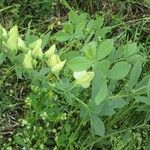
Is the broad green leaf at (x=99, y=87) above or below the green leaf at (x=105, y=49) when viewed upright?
below

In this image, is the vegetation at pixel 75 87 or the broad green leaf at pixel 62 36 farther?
the broad green leaf at pixel 62 36

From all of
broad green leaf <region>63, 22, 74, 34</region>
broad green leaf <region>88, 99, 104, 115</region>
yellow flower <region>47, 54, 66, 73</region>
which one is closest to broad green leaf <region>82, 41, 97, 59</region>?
yellow flower <region>47, 54, 66, 73</region>

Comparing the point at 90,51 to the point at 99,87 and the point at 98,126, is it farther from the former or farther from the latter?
the point at 98,126

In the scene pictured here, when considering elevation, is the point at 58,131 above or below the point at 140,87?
below

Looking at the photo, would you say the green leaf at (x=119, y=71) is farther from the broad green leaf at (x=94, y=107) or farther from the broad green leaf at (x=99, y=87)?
the broad green leaf at (x=94, y=107)

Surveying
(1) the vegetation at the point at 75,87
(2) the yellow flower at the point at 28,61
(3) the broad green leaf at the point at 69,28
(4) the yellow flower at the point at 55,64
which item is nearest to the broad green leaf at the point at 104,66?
(1) the vegetation at the point at 75,87

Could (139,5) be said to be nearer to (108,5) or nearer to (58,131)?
(108,5)

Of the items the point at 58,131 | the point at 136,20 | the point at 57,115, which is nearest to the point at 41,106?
the point at 57,115

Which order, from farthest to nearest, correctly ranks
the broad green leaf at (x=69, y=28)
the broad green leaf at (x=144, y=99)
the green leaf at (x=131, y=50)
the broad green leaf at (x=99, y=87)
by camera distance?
the broad green leaf at (x=69, y=28), the green leaf at (x=131, y=50), the broad green leaf at (x=144, y=99), the broad green leaf at (x=99, y=87)
